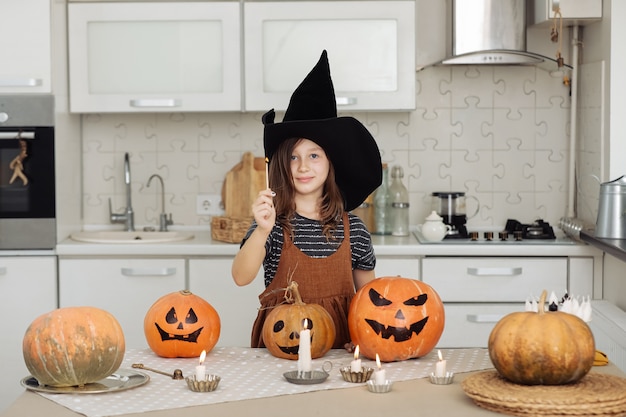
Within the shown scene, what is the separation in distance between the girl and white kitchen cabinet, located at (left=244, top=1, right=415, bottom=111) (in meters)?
1.34

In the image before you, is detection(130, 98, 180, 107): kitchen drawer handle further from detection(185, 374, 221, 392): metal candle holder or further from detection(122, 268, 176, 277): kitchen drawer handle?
detection(185, 374, 221, 392): metal candle holder

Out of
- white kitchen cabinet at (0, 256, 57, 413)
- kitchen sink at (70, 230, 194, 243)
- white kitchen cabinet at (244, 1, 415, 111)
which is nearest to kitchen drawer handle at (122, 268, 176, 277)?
kitchen sink at (70, 230, 194, 243)

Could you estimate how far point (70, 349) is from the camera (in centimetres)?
175

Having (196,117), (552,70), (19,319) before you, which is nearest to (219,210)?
(196,117)

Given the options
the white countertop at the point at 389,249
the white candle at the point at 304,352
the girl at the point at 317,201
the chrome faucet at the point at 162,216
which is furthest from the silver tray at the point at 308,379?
the chrome faucet at the point at 162,216

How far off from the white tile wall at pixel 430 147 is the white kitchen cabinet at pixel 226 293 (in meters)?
0.60

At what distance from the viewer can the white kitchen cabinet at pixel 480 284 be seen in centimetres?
380

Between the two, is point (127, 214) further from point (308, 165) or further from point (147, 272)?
point (308, 165)

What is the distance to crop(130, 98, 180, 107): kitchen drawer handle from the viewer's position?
3990mm

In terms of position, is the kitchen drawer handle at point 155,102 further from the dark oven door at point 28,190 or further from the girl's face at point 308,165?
the girl's face at point 308,165

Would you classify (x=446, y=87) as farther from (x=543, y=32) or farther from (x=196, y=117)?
(x=196, y=117)

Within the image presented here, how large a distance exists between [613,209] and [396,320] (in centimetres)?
186

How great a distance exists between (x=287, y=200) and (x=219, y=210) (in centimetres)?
179

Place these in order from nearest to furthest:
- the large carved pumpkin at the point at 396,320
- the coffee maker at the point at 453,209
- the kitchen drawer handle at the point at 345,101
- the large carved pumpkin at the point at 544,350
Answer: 1. the large carved pumpkin at the point at 544,350
2. the large carved pumpkin at the point at 396,320
3. the kitchen drawer handle at the point at 345,101
4. the coffee maker at the point at 453,209
